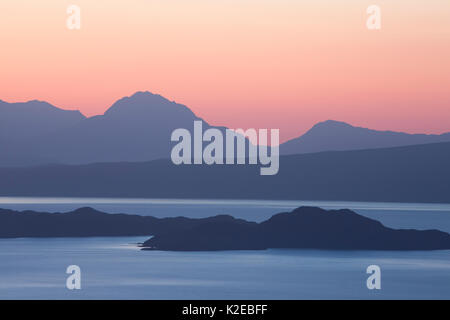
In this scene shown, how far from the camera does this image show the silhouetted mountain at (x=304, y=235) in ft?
208

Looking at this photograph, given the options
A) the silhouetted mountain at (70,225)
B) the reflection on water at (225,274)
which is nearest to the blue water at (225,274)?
the reflection on water at (225,274)

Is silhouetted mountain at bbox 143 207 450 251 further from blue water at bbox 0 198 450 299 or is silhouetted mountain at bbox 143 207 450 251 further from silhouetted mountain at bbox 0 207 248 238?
silhouetted mountain at bbox 0 207 248 238

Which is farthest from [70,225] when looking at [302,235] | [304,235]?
[304,235]

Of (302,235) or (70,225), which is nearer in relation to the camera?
(302,235)

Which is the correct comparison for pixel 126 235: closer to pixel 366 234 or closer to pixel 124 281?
pixel 366 234

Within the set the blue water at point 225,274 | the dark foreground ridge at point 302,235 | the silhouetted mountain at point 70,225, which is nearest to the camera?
the blue water at point 225,274

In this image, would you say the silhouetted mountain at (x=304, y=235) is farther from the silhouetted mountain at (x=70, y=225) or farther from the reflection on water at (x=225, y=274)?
the silhouetted mountain at (x=70, y=225)

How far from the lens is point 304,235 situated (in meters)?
63.3

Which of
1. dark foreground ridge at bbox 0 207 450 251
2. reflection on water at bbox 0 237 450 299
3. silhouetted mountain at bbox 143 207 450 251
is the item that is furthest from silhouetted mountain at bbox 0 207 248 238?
silhouetted mountain at bbox 143 207 450 251

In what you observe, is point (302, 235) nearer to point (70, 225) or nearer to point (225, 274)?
point (225, 274)
